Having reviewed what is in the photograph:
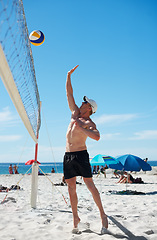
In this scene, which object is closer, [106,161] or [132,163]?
[132,163]

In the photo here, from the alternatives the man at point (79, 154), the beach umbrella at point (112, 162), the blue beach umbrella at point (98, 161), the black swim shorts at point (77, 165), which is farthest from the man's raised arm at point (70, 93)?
the blue beach umbrella at point (98, 161)

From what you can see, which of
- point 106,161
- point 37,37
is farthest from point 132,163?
point 37,37

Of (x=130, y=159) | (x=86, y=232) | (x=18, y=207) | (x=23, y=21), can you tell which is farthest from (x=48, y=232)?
(x=130, y=159)

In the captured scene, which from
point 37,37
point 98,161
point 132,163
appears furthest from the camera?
point 98,161

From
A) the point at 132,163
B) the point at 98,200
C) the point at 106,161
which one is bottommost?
the point at 98,200

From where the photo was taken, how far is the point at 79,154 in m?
3.05

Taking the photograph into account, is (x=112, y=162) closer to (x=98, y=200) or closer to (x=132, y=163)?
(x=132, y=163)

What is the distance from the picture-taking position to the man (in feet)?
9.52

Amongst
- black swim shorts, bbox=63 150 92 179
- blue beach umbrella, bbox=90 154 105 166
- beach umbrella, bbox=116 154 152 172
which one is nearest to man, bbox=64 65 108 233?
black swim shorts, bbox=63 150 92 179

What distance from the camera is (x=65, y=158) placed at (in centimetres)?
314

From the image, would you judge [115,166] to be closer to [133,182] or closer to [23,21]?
[133,182]

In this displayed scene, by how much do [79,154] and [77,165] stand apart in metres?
0.14

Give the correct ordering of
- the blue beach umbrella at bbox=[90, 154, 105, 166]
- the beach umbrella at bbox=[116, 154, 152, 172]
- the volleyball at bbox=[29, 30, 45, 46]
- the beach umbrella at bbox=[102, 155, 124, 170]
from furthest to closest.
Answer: the blue beach umbrella at bbox=[90, 154, 105, 166] < the beach umbrella at bbox=[102, 155, 124, 170] < the beach umbrella at bbox=[116, 154, 152, 172] < the volleyball at bbox=[29, 30, 45, 46]

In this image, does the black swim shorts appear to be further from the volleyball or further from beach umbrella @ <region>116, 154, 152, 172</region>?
beach umbrella @ <region>116, 154, 152, 172</region>
